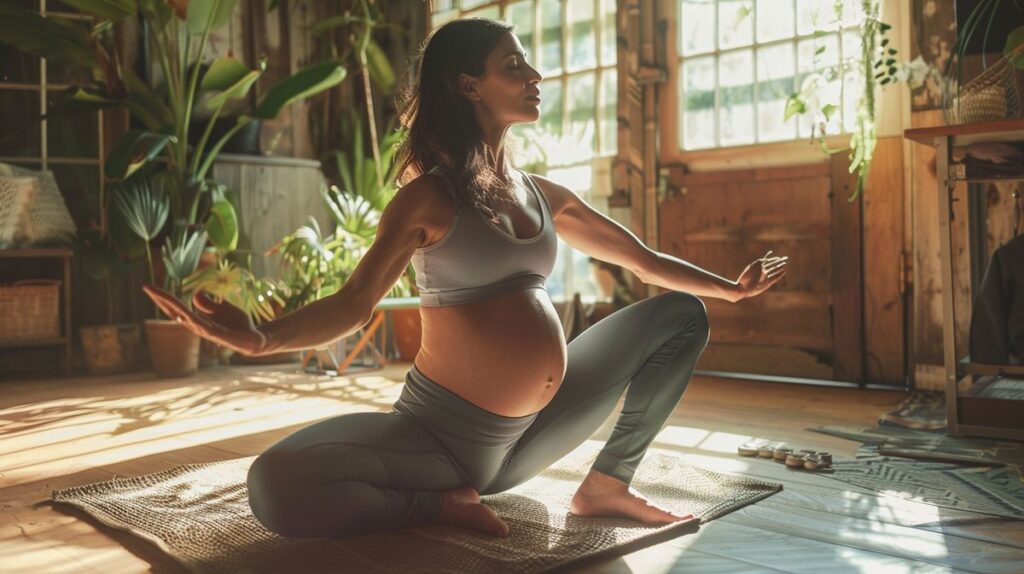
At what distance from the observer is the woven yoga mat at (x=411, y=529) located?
1657 millimetres

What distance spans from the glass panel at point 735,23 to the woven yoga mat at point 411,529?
100 inches

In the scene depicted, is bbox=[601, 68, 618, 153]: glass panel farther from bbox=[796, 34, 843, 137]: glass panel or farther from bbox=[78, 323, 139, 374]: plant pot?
bbox=[78, 323, 139, 374]: plant pot

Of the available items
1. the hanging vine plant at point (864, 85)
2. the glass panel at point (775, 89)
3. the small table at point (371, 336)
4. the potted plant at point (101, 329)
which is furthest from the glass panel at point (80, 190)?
the hanging vine plant at point (864, 85)

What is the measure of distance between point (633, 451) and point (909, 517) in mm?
637

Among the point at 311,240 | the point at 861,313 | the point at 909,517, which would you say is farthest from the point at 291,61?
the point at 909,517

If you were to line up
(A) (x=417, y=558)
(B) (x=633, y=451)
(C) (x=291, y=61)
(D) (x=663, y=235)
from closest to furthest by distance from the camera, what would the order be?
(A) (x=417, y=558)
(B) (x=633, y=451)
(D) (x=663, y=235)
(C) (x=291, y=61)

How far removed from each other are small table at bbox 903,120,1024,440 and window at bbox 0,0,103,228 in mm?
4386

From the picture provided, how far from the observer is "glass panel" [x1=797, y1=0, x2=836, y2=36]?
393 cm

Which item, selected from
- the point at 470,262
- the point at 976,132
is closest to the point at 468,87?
the point at 470,262

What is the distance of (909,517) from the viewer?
197cm

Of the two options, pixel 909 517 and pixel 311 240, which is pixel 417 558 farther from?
pixel 311 240

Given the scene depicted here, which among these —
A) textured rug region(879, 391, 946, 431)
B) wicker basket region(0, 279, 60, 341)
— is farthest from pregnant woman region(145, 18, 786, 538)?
wicker basket region(0, 279, 60, 341)

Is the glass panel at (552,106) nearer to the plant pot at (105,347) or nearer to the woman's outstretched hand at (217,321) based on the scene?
the plant pot at (105,347)

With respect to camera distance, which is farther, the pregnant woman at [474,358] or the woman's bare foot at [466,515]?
the woman's bare foot at [466,515]
